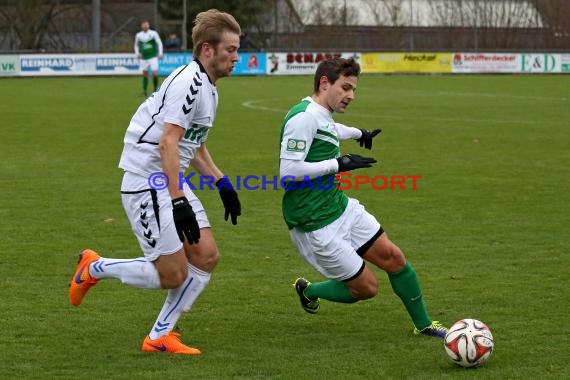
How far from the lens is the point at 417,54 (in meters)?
42.6

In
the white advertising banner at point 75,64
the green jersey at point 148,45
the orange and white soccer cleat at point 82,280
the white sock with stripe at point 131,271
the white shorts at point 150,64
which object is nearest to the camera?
the white sock with stripe at point 131,271

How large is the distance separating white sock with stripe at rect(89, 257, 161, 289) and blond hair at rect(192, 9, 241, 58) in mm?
1223

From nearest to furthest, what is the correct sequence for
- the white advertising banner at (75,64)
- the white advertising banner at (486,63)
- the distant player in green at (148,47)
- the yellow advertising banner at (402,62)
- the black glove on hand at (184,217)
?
1. the black glove on hand at (184,217)
2. the distant player in green at (148,47)
3. the white advertising banner at (75,64)
4. the yellow advertising banner at (402,62)
5. the white advertising banner at (486,63)

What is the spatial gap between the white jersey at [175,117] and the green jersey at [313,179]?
0.50 metres

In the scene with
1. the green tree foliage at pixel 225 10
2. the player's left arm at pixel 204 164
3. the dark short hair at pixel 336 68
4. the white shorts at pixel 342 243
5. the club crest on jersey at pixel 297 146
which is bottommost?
the white shorts at pixel 342 243

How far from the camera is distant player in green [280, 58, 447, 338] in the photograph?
589 centimetres

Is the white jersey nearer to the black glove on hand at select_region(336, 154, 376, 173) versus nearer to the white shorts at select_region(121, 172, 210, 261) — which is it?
the white shorts at select_region(121, 172, 210, 261)

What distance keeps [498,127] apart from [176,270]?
14932 millimetres

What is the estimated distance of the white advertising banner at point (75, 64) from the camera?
3978cm

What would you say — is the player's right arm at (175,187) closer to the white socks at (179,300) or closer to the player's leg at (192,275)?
the player's leg at (192,275)

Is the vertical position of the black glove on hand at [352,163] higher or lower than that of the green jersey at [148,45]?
lower

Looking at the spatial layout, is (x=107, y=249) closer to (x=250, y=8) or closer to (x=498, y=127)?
(x=498, y=127)

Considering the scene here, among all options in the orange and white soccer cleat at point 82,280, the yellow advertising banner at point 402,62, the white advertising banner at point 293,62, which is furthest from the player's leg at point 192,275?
the yellow advertising banner at point 402,62

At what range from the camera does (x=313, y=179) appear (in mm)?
6035
